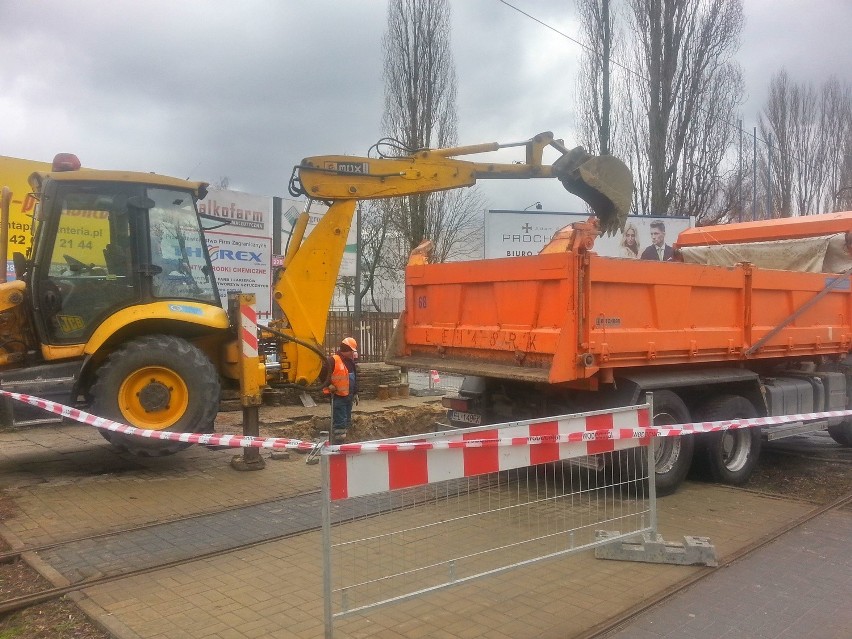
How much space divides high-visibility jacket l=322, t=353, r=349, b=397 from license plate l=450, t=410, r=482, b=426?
2.03 m

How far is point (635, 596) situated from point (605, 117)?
1704 cm

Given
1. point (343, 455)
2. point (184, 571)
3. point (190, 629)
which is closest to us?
point (343, 455)

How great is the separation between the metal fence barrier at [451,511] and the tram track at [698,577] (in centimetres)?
50

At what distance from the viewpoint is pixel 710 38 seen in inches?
872

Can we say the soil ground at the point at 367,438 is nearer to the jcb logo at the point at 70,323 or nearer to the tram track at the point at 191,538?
the tram track at the point at 191,538

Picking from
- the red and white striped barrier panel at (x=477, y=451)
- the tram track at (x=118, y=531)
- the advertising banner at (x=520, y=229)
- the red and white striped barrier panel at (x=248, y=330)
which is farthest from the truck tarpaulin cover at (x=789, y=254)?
the advertising banner at (x=520, y=229)

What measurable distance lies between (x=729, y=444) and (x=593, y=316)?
2.77 m

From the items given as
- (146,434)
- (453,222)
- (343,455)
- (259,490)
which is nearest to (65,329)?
(146,434)

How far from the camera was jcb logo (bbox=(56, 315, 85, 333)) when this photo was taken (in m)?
7.41

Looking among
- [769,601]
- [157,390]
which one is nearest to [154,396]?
[157,390]

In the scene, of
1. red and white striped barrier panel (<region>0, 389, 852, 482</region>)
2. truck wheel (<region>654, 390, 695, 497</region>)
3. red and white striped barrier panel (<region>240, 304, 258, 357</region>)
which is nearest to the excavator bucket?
truck wheel (<region>654, 390, 695, 497</region>)

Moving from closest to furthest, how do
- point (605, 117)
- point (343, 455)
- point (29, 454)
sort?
point (343, 455) → point (29, 454) → point (605, 117)

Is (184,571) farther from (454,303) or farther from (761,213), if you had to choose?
(761,213)

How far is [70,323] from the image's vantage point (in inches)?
293
